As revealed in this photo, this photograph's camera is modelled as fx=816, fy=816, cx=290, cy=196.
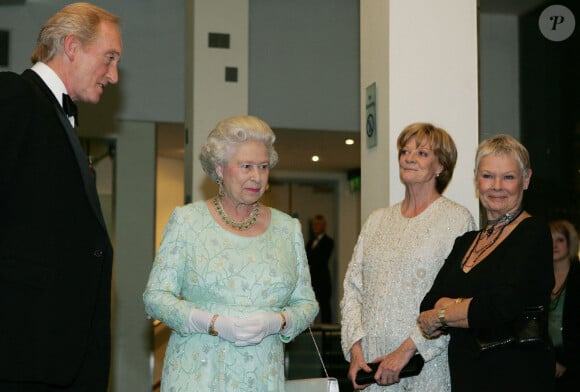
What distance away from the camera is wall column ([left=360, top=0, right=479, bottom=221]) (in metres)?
4.03

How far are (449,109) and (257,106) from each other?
5.01 meters

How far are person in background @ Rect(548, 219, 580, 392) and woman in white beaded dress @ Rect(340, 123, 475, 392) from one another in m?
1.48

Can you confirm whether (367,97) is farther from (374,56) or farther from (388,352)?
(388,352)

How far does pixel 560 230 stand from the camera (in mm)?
4648

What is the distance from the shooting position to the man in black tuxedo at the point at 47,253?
2.04m

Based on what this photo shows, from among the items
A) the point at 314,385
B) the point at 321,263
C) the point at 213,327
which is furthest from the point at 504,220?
the point at 321,263

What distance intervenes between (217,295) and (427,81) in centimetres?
181

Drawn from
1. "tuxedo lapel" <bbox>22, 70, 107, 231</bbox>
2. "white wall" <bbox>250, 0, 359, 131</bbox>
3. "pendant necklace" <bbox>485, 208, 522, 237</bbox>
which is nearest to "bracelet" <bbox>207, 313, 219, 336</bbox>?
"tuxedo lapel" <bbox>22, 70, 107, 231</bbox>

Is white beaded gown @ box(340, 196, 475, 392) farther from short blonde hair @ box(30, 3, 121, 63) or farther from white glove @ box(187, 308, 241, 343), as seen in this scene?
short blonde hair @ box(30, 3, 121, 63)

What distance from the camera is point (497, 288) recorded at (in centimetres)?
278

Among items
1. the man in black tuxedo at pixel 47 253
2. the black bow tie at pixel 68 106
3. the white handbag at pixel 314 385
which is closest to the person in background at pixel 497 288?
the white handbag at pixel 314 385

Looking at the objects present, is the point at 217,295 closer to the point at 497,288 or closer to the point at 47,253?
the point at 47,253

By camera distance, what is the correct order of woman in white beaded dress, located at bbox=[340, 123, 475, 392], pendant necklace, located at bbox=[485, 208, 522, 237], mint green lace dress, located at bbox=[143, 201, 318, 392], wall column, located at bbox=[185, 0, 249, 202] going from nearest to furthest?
mint green lace dress, located at bbox=[143, 201, 318, 392], pendant necklace, located at bbox=[485, 208, 522, 237], woman in white beaded dress, located at bbox=[340, 123, 475, 392], wall column, located at bbox=[185, 0, 249, 202]

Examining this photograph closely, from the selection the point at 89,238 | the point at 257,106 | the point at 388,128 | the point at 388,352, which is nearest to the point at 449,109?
the point at 388,128
